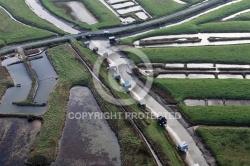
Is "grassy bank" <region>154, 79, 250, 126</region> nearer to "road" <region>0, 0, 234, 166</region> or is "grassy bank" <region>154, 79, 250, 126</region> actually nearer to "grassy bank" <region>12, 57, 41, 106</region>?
"road" <region>0, 0, 234, 166</region>

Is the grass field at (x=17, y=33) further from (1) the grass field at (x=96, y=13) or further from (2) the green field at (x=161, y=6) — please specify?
(2) the green field at (x=161, y=6)

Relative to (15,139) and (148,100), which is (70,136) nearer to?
(15,139)

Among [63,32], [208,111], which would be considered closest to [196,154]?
[208,111]

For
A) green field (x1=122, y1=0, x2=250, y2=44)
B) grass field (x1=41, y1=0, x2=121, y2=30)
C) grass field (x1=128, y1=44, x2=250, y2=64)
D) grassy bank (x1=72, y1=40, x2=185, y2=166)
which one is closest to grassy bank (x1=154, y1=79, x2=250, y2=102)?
grass field (x1=128, y1=44, x2=250, y2=64)

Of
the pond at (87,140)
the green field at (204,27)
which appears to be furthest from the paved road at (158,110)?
the pond at (87,140)

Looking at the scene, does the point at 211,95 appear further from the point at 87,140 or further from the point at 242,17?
the point at 242,17
